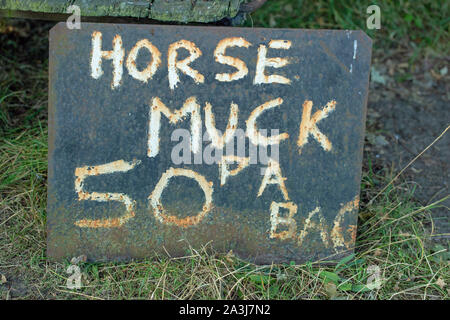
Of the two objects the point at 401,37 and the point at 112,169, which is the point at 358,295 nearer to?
the point at 112,169

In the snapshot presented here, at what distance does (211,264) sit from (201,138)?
0.44m

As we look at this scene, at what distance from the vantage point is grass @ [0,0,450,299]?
1753 millimetres

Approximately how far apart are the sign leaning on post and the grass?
80 mm

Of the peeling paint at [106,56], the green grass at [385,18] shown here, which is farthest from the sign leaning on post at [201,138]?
the green grass at [385,18]

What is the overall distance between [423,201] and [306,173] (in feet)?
2.42

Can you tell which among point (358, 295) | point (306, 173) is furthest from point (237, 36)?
point (358, 295)

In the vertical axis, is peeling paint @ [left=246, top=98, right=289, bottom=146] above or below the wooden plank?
below

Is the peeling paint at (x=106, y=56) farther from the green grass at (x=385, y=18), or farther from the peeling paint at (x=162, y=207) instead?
the green grass at (x=385, y=18)

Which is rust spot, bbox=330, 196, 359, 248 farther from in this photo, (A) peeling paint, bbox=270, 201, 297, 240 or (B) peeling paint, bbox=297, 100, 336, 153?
(B) peeling paint, bbox=297, 100, 336, 153

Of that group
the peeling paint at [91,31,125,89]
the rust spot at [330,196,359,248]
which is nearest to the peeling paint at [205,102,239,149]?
the peeling paint at [91,31,125,89]

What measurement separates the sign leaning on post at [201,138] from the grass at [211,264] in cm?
8

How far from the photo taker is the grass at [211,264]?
69.0 inches

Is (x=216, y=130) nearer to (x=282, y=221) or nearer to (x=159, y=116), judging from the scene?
(x=159, y=116)

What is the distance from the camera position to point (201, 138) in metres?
1.84
